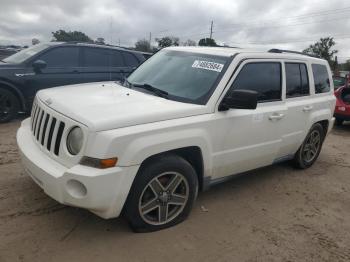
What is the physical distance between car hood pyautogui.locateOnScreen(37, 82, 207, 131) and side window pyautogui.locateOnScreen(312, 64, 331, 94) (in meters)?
2.69

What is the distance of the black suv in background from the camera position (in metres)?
7.73

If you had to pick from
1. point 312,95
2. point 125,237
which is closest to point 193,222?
point 125,237

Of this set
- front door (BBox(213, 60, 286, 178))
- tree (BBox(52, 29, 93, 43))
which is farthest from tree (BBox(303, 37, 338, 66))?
front door (BBox(213, 60, 286, 178))

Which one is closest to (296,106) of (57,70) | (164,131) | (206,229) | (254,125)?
(254,125)

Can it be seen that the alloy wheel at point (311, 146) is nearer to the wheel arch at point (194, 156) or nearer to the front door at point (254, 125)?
the front door at point (254, 125)

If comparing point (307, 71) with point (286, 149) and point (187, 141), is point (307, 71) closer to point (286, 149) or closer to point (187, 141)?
point (286, 149)

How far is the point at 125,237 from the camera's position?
358 cm

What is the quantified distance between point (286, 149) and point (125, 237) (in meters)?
2.68

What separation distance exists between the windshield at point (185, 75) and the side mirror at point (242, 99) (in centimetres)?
23

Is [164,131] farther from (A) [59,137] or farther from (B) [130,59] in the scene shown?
(B) [130,59]

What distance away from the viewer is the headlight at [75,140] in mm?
3198

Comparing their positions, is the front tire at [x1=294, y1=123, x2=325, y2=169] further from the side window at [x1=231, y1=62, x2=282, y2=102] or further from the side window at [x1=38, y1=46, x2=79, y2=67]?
the side window at [x1=38, y1=46, x2=79, y2=67]

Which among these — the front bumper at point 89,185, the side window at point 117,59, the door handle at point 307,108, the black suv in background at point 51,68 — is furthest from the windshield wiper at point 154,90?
the side window at point 117,59

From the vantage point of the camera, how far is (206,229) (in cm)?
388
